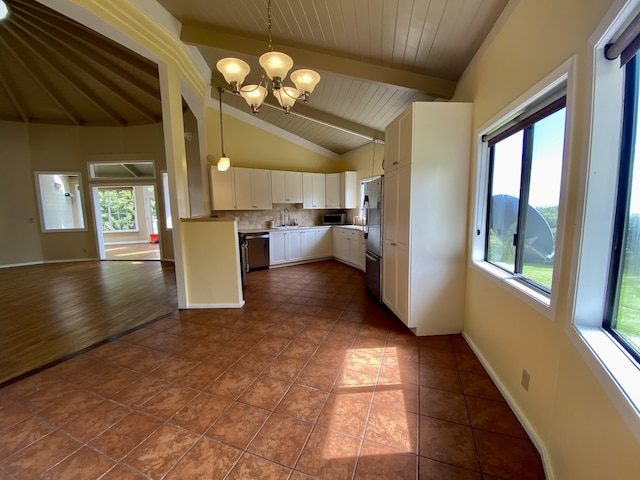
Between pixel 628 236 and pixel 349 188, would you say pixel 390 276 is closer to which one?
pixel 628 236

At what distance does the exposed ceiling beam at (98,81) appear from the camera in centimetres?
373

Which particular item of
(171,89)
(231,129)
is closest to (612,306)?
(171,89)

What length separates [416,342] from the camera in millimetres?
2568

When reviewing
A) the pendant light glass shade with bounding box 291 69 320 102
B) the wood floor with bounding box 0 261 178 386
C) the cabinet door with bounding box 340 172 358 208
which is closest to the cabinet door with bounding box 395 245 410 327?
the pendant light glass shade with bounding box 291 69 320 102

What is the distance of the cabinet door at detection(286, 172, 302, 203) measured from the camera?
6.01 meters

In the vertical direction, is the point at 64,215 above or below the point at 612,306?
above

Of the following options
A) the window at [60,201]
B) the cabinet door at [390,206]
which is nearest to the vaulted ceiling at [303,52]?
the cabinet door at [390,206]

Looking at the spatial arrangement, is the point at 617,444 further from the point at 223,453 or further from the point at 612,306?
the point at 223,453

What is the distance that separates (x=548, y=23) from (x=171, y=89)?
11.5 feet

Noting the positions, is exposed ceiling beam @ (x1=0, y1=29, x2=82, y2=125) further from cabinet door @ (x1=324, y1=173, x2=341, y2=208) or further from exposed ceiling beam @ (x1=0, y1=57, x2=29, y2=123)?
cabinet door @ (x1=324, y1=173, x2=341, y2=208)

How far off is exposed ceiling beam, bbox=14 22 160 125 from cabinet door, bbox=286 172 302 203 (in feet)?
11.4

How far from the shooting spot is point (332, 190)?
647cm

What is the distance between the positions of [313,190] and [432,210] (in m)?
4.05

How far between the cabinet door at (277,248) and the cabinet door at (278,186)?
822 mm
